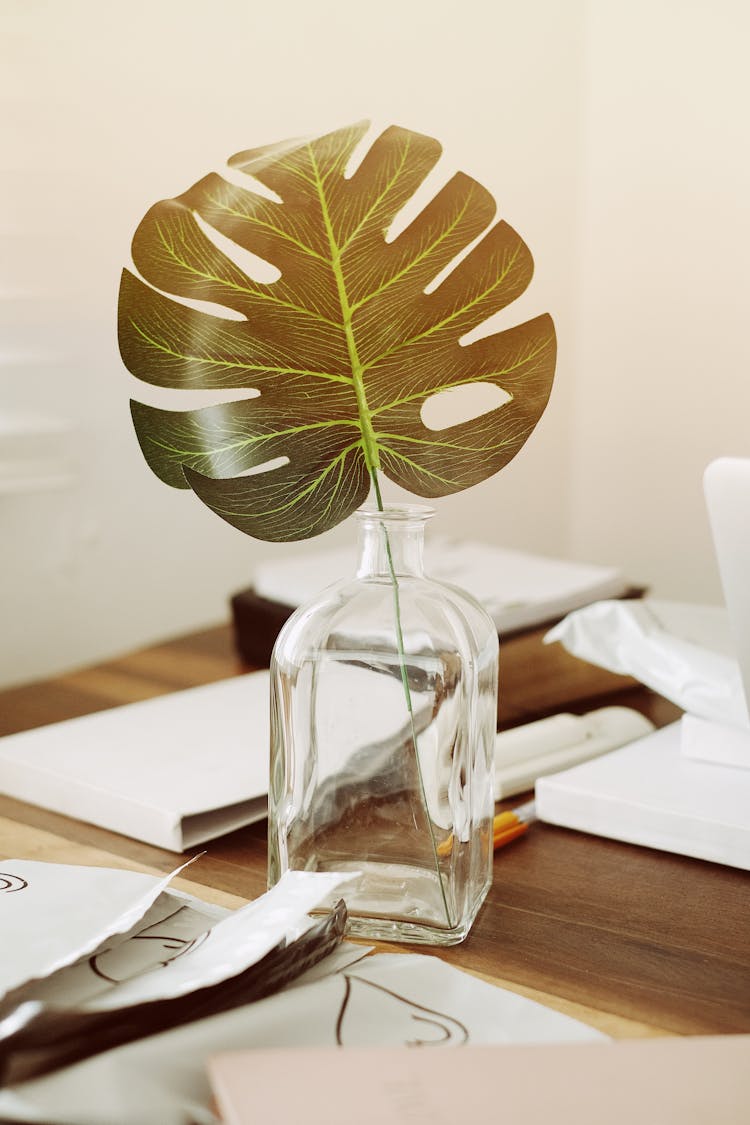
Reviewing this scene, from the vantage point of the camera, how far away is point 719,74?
1712 mm

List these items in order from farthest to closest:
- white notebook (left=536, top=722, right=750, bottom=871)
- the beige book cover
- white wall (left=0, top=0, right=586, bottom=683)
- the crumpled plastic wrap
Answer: white wall (left=0, top=0, right=586, bottom=683), the crumpled plastic wrap, white notebook (left=536, top=722, right=750, bottom=871), the beige book cover

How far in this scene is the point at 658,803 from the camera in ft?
2.06

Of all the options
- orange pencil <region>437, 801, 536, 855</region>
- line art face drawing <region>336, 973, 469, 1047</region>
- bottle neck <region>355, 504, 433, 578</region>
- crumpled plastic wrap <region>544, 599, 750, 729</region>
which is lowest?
orange pencil <region>437, 801, 536, 855</region>

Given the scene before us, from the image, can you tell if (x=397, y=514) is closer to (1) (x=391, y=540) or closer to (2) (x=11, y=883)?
(1) (x=391, y=540)

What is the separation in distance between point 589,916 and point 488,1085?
197 millimetres

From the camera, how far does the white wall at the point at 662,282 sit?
1736 mm

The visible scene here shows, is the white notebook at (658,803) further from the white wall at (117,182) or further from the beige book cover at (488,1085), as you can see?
the white wall at (117,182)

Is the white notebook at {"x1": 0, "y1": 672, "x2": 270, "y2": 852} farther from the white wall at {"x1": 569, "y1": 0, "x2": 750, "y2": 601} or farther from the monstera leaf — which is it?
the white wall at {"x1": 569, "y1": 0, "x2": 750, "y2": 601}

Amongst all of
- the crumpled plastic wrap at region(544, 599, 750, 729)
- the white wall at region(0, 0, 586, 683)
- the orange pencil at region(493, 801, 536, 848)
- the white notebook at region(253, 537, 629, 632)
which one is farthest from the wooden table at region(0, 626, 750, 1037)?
the white wall at region(0, 0, 586, 683)

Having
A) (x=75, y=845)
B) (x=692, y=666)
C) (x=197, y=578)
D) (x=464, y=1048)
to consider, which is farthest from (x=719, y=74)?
(x=464, y=1048)

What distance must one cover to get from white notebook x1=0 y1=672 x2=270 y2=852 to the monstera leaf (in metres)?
0.20

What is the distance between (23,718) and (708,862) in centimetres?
52

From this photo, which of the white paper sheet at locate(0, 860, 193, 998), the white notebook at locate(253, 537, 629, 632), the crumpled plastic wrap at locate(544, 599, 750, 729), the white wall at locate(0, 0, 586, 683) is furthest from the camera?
the white wall at locate(0, 0, 586, 683)

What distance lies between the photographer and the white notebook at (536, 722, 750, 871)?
0.61 metres
